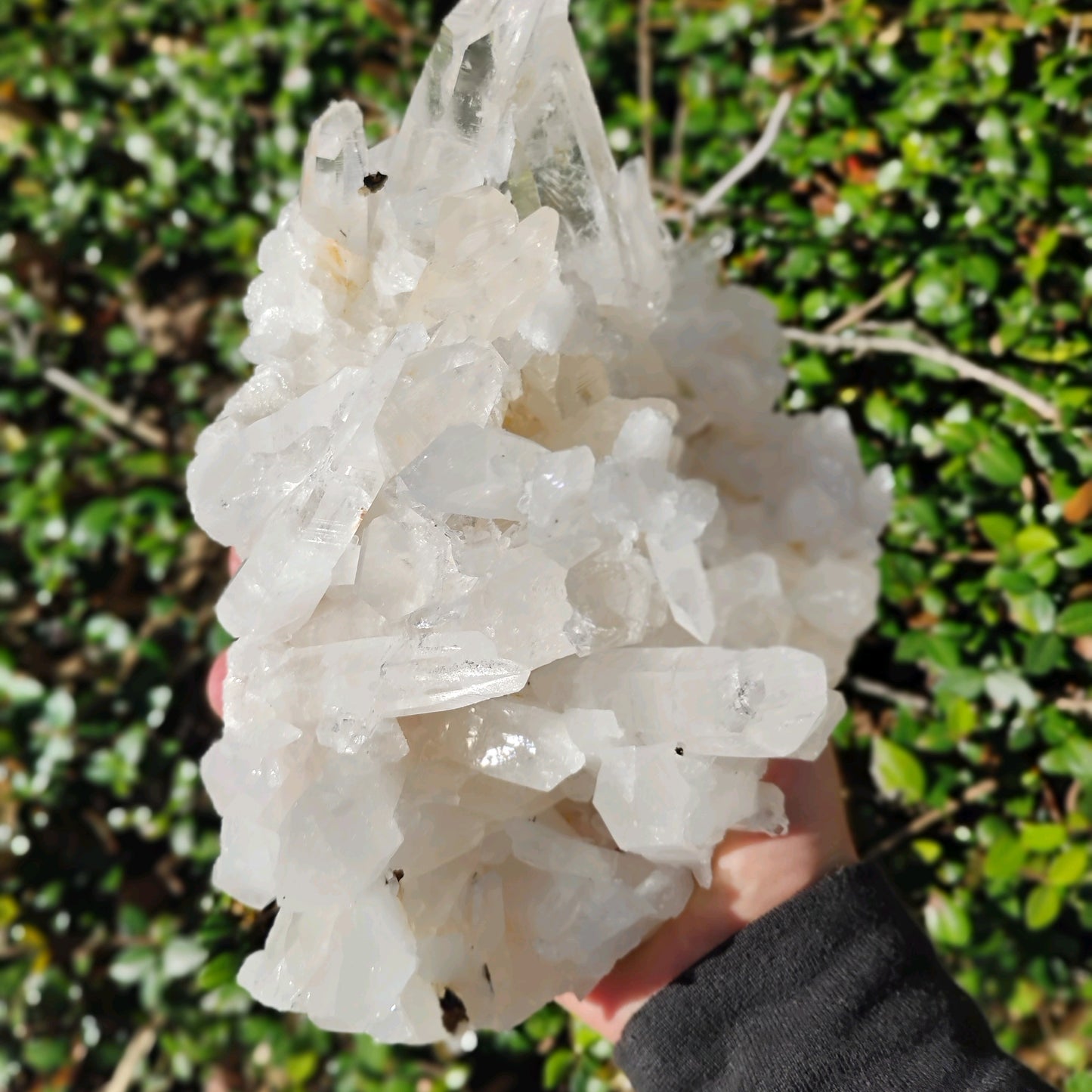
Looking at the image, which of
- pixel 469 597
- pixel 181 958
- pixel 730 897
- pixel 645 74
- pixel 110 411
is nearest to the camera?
pixel 469 597

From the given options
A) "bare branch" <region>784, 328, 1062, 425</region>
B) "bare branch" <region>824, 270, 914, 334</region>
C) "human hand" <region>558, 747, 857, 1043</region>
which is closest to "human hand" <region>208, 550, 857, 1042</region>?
"human hand" <region>558, 747, 857, 1043</region>

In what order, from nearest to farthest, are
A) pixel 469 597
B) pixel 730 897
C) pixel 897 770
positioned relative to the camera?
pixel 469 597, pixel 730 897, pixel 897 770

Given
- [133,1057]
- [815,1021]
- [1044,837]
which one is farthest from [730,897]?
[133,1057]

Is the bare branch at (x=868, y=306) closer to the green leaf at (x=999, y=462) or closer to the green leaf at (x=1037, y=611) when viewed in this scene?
the green leaf at (x=999, y=462)

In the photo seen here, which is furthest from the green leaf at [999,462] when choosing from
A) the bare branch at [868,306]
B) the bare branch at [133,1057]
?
the bare branch at [133,1057]

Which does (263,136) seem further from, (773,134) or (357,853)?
(357,853)

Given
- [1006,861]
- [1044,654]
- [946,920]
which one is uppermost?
[1044,654]

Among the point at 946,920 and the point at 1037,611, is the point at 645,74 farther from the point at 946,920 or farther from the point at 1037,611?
the point at 946,920
